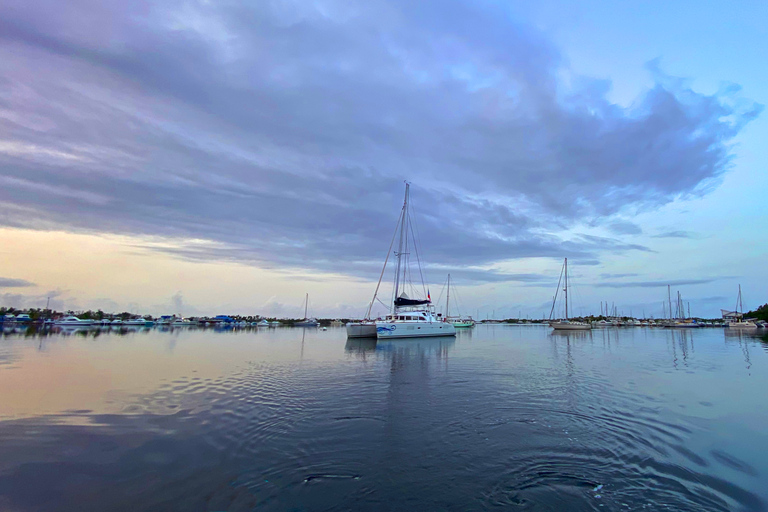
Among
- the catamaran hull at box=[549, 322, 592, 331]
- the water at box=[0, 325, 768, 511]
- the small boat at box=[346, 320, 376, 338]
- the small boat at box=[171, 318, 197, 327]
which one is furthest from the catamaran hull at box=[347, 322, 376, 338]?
the small boat at box=[171, 318, 197, 327]

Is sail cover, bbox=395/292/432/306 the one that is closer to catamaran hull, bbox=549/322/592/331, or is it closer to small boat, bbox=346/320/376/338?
small boat, bbox=346/320/376/338

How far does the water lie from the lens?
22.6 ft

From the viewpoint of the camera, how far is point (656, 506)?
663 cm

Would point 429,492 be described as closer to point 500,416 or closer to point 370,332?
point 500,416

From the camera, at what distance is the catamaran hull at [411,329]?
49.5 m

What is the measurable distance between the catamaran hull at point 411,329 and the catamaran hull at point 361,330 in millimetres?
1863

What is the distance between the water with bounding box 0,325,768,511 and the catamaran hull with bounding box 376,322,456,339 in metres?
30.5

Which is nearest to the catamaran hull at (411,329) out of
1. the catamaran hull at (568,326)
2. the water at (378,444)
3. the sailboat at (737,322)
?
the water at (378,444)

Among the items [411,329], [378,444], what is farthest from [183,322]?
[378,444]

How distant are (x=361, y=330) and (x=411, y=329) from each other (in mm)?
7160

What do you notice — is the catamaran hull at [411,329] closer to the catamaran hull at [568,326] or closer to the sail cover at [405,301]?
the sail cover at [405,301]

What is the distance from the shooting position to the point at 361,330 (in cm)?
5147

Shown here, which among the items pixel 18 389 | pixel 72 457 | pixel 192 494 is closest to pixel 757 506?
pixel 192 494

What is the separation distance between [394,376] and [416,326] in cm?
3335
